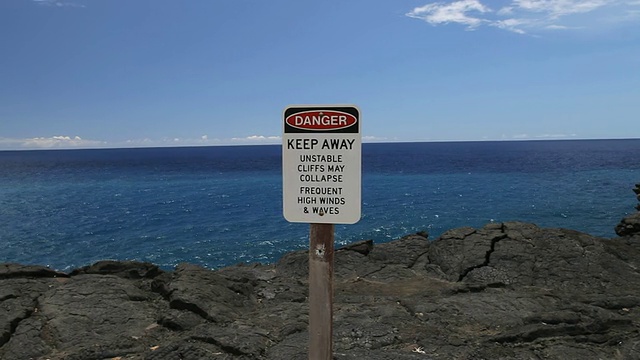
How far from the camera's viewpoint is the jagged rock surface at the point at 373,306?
6316 mm

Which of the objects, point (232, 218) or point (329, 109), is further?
point (232, 218)

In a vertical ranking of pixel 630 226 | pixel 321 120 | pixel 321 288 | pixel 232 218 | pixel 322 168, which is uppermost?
pixel 321 120

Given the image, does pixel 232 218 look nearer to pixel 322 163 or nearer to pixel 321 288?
pixel 321 288

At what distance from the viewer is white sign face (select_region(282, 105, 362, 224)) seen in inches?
139

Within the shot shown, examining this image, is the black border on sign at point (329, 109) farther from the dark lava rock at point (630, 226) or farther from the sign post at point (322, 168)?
the dark lava rock at point (630, 226)

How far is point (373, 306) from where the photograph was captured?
8.19 metres

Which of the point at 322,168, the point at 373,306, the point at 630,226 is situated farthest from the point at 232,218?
the point at 322,168

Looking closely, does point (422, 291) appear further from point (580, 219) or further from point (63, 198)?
point (63, 198)

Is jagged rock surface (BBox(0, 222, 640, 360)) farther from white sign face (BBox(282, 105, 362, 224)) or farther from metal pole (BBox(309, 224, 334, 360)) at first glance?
white sign face (BBox(282, 105, 362, 224))

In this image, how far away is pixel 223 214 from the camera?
4206 centimetres

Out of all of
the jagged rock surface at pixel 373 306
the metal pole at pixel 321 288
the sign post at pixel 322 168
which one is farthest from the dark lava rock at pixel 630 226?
the sign post at pixel 322 168

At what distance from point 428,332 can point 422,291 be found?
2.57 meters

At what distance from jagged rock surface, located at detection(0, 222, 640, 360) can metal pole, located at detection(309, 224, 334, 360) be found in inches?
85.7

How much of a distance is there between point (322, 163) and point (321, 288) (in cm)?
117
